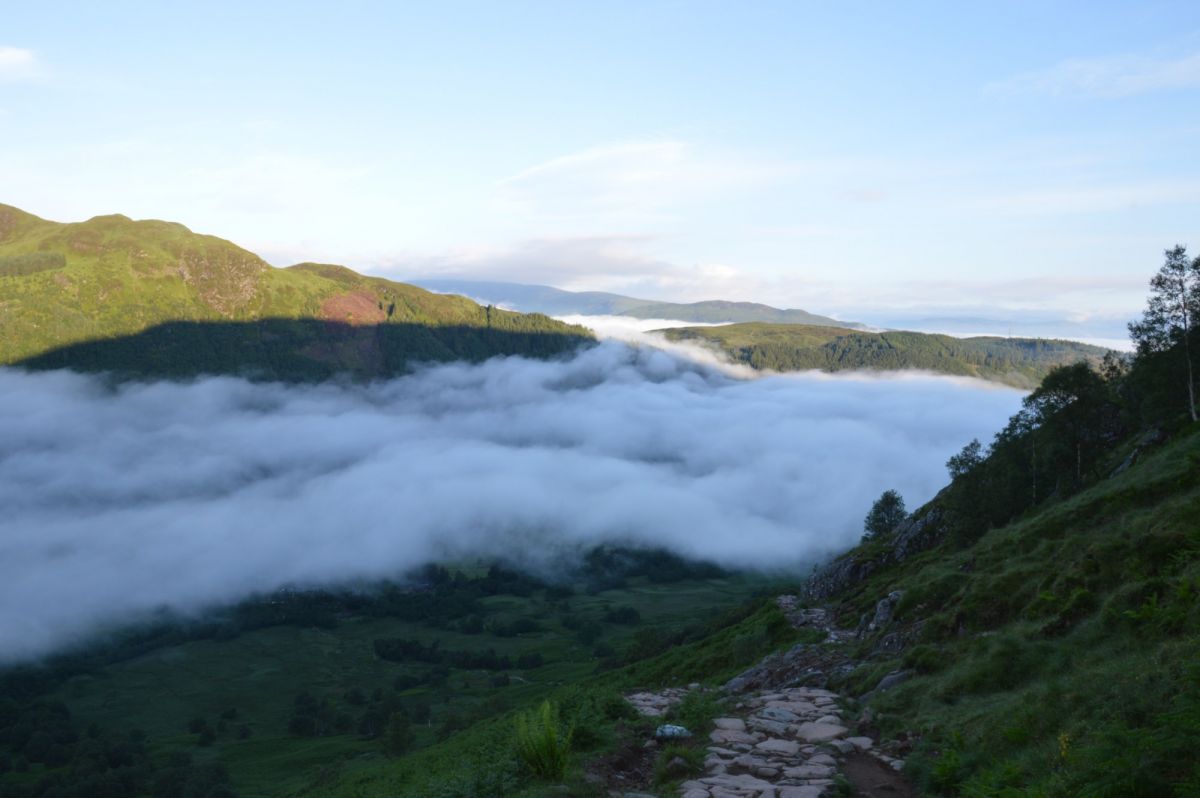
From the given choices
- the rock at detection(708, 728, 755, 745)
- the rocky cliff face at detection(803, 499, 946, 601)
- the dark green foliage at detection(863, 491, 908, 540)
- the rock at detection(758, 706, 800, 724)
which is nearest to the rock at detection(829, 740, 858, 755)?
the rock at detection(708, 728, 755, 745)

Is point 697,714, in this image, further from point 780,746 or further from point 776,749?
point 776,749

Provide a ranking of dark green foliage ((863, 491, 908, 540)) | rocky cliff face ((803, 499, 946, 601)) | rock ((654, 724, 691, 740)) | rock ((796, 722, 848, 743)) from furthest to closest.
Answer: dark green foliage ((863, 491, 908, 540)), rocky cliff face ((803, 499, 946, 601)), rock ((796, 722, 848, 743)), rock ((654, 724, 691, 740))

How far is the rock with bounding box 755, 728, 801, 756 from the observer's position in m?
16.0

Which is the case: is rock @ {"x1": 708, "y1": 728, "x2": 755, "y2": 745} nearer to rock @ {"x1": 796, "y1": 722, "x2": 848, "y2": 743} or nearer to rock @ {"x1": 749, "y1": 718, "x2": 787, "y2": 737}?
rock @ {"x1": 749, "y1": 718, "x2": 787, "y2": 737}

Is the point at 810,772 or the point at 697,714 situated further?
the point at 697,714

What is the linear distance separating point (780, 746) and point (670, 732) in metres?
2.54

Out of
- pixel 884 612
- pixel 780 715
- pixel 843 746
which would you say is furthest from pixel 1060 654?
pixel 884 612

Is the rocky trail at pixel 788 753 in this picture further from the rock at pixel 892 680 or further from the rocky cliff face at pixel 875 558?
the rocky cliff face at pixel 875 558

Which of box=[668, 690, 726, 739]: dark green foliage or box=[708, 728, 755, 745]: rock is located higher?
box=[708, 728, 755, 745]: rock

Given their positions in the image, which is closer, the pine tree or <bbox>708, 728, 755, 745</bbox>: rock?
<bbox>708, 728, 755, 745</bbox>: rock

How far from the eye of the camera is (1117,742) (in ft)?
35.6

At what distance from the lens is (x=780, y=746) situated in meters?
16.4

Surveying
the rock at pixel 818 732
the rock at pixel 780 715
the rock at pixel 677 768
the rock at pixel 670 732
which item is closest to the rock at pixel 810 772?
the rock at pixel 677 768

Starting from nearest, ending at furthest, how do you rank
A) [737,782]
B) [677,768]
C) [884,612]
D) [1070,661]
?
1. [737,782]
2. [677,768]
3. [1070,661]
4. [884,612]
